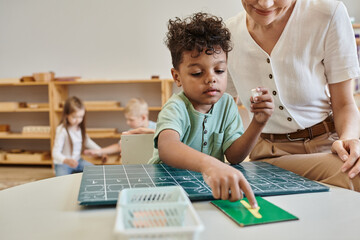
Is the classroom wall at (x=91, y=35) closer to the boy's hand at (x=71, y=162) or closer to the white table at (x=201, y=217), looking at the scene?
the boy's hand at (x=71, y=162)

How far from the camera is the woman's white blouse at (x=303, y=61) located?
1.28 meters

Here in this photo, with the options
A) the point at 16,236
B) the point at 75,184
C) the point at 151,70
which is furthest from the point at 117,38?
the point at 16,236

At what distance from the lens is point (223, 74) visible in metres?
1.18

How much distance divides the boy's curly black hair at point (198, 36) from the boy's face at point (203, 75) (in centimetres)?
2

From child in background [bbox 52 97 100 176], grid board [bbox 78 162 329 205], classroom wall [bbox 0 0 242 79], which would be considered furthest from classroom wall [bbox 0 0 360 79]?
grid board [bbox 78 162 329 205]

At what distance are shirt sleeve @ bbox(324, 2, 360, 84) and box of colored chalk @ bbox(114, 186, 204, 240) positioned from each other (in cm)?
95

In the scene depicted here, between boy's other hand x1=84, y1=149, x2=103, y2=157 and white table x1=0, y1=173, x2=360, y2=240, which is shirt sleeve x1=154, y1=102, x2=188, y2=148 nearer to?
white table x1=0, y1=173, x2=360, y2=240

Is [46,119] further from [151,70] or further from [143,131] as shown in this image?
[143,131]

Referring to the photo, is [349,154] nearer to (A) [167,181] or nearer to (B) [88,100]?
(A) [167,181]

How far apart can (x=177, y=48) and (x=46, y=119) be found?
4.15m

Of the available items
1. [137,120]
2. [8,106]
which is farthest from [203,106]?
[8,106]

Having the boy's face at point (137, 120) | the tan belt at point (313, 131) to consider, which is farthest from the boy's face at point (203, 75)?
the boy's face at point (137, 120)

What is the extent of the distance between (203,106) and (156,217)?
744 mm

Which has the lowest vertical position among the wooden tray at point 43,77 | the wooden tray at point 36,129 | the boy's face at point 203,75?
the wooden tray at point 36,129
